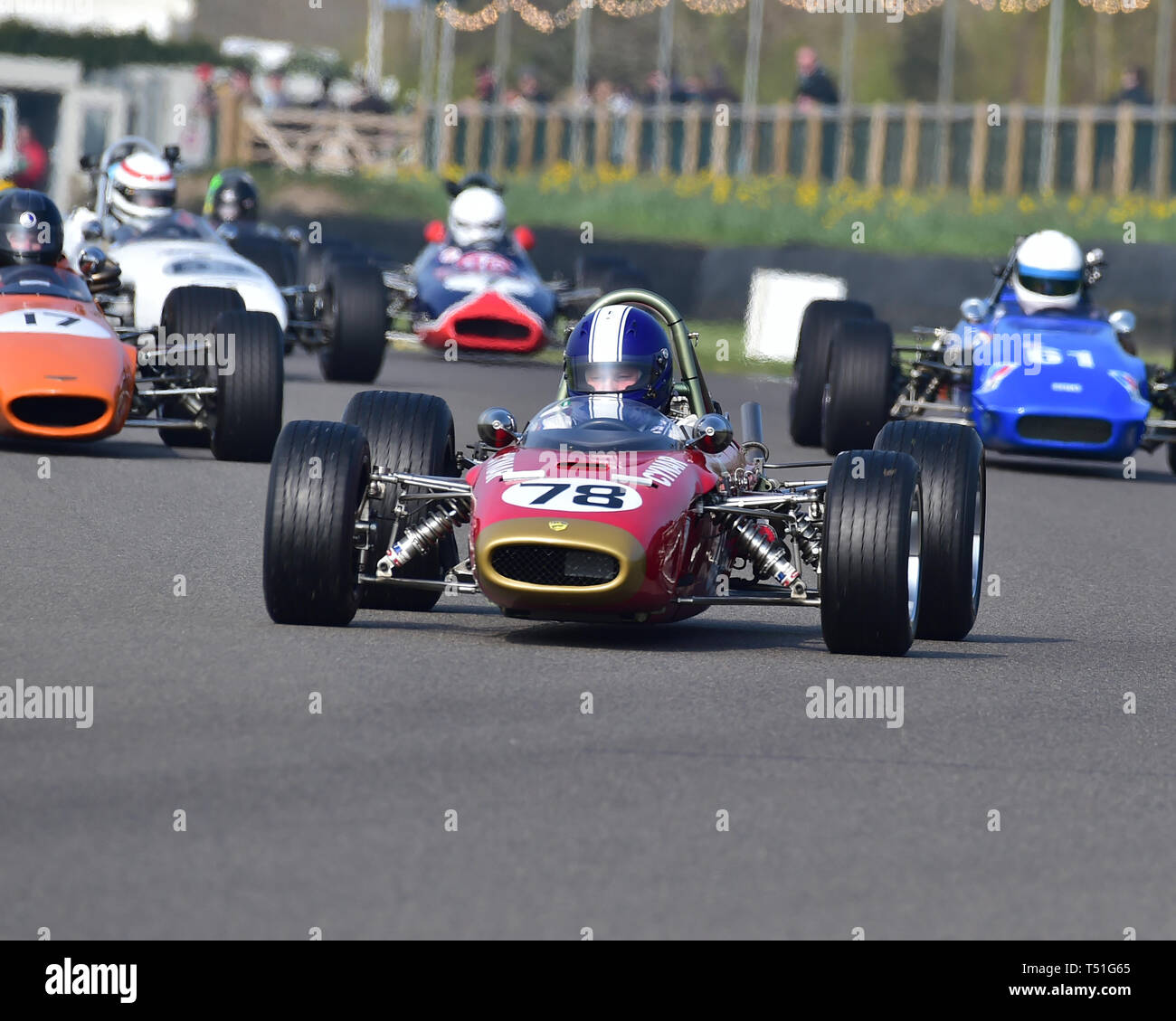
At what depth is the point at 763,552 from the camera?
30.6ft

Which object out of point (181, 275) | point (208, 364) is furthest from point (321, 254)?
point (208, 364)

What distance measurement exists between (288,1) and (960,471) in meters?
79.0

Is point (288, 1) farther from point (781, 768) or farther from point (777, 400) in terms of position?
point (781, 768)

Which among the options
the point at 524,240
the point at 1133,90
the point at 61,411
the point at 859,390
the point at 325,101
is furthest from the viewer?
the point at 325,101

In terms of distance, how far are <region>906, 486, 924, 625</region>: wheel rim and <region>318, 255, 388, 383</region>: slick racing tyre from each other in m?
11.3

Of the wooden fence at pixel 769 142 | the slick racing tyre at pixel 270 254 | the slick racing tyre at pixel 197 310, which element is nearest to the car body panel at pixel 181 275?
the slick racing tyre at pixel 197 310

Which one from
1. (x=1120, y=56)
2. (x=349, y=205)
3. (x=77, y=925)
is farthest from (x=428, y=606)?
(x=1120, y=56)

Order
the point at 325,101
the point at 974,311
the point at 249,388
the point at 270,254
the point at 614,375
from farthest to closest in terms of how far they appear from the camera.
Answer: the point at 325,101 → the point at 270,254 → the point at 974,311 → the point at 249,388 → the point at 614,375

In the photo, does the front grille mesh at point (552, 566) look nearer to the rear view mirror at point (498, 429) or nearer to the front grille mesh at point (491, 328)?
the rear view mirror at point (498, 429)

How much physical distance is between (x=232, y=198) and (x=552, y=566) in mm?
15090

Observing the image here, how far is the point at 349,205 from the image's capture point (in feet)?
109

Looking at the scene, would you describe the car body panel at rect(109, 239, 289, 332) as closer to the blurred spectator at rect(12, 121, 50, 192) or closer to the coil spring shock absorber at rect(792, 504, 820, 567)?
the coil spring shock absorber at rect(792, 504, 820, 567)

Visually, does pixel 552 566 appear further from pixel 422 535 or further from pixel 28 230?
pixel 28 230

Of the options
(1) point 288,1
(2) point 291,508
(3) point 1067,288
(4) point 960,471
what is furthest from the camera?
(1) point 288,1
